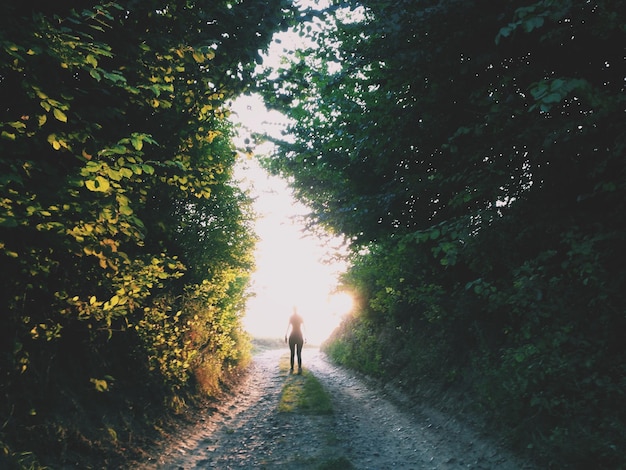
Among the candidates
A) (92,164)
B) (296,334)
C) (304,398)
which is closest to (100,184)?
(92,164)

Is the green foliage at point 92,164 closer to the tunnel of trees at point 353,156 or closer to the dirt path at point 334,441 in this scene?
the tunnel of trees at point 353,156

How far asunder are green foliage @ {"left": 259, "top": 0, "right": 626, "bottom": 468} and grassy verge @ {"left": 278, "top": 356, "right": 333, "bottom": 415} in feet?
11.3

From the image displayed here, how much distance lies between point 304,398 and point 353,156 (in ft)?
22.0

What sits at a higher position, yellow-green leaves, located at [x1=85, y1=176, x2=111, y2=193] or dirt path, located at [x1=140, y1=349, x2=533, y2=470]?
yellow-green leaves, located at [x1=85, y1=176, x2=111, y2=193]

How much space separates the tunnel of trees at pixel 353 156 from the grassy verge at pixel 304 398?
2.86m

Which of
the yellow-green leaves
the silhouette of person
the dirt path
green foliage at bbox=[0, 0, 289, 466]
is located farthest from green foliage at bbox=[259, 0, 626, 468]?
the silhouette of person

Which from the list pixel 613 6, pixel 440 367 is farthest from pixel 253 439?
pixel 613 6

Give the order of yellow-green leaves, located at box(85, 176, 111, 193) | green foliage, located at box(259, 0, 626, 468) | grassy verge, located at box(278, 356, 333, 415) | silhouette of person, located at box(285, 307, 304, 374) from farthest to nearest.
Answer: silhouette of person, located at box(285, 307, 304, 374)
grassy verge, located at box(278, 356, 333, 415)
green foliage, located at box(259, 0, 626, 468)
yellow-green leaves, located at box(85, 176, 111, 193)

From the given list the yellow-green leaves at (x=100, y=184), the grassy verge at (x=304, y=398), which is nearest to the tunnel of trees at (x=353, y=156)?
the yellow-green leaves at (x=100, y=184)

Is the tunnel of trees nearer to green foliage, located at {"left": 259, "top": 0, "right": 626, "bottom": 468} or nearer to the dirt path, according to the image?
green foliage, located at {"left": 259, "top": 0, "right": 626, "bottom": 468}

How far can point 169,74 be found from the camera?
522cm

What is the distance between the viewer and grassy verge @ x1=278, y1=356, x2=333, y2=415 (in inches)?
348

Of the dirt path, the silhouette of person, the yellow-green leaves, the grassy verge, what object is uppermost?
the yellow-green leaves

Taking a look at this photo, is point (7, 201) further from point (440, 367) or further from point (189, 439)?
point (440, 367)
